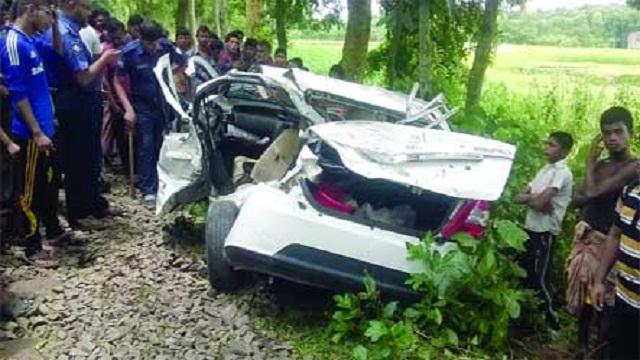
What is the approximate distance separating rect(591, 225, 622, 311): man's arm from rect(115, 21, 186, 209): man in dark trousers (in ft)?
15.8

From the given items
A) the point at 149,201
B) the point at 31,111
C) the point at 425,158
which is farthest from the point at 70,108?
the point at 425,158

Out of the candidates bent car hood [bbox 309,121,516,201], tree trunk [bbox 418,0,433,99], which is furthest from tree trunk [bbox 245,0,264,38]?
bent car hood [bbox 309,121,516,201]

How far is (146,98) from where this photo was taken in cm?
740

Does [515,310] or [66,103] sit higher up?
[66,103]

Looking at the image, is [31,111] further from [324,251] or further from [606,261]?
[606,261]

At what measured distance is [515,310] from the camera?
4277 millimetres

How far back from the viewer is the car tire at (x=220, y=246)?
4.95m

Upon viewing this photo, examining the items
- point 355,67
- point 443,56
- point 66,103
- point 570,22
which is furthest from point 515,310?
point 570,22

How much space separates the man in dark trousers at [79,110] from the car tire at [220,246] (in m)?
1.71

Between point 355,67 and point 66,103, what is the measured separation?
5.19 m

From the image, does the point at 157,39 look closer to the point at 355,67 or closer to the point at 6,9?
the point at 6,9

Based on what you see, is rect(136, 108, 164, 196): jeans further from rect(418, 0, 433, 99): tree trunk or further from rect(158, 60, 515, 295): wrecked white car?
rect(418, 0, 433, 99): tree trunk

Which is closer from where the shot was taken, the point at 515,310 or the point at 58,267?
the point at 515,310

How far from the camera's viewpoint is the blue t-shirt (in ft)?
16.5
